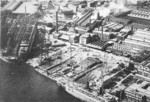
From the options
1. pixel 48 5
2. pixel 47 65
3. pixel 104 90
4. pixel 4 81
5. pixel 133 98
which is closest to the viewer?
pixel 133 98

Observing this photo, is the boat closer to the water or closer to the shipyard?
the shipyard

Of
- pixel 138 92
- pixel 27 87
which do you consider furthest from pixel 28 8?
pixel 138 92

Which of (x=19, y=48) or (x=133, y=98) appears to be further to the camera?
(x=19, y=48)

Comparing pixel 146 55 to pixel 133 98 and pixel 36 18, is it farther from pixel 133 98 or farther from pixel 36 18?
pixel 36 18

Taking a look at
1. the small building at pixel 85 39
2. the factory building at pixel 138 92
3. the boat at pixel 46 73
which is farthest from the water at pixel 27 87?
the small building at pixel 85 39

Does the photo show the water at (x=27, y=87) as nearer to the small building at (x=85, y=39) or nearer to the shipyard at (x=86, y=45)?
the shipyard at (x=86, y=45)

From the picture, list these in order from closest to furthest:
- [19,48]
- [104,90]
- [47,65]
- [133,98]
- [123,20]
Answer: [133,98] < [104,90] < [47,65] < [19,48] < [123,20]

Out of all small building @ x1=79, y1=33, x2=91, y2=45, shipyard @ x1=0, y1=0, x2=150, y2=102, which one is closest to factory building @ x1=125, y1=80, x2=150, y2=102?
shipyard @ x1=0, y1=0, x2=150, y2=102

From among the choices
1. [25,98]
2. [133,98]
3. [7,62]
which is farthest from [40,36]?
[133,98]
